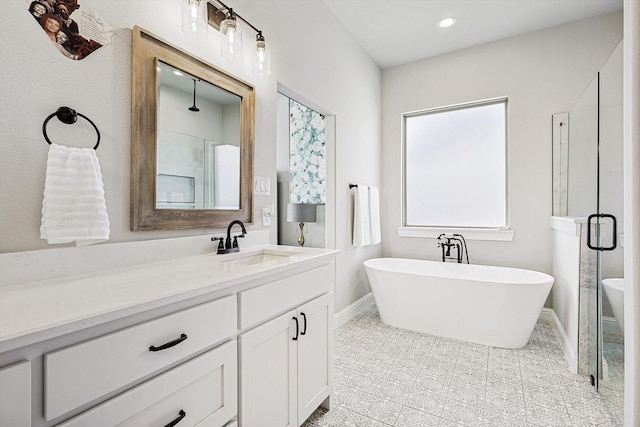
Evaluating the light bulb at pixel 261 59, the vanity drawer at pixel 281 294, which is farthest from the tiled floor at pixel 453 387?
the light bulb at pixel 261 59

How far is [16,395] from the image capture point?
0.61m

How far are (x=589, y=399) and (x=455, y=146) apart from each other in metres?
2.70

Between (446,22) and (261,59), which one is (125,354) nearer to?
(261,59)

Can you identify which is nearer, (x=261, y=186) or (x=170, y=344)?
(x=170, y=344)

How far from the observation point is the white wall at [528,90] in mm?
3041

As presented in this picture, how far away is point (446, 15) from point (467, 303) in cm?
270

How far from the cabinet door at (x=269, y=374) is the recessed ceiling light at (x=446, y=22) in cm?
316

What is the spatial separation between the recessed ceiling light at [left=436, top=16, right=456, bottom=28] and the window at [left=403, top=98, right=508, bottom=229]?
3.00ft

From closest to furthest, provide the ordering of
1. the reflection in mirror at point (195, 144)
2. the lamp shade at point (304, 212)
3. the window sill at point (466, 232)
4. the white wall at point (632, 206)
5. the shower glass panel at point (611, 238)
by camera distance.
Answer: the white wall at point (632, 206)
the reflection in mirror at point (195, 144)
the shower glass panel at point (611, 238)
the lamp shade at point (304, 212)
the window sill at point (466, 232)

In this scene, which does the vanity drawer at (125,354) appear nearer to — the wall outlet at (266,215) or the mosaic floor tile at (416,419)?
the wall outlet at (266,215)

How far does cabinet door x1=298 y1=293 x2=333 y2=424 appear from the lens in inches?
57.8

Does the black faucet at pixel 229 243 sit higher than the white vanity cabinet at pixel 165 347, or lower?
higher

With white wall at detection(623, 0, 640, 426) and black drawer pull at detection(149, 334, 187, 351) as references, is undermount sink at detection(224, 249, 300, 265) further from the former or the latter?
white wall at detection(623, 0, 640, 426)

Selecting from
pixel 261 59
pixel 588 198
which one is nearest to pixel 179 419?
pixel 261 59
